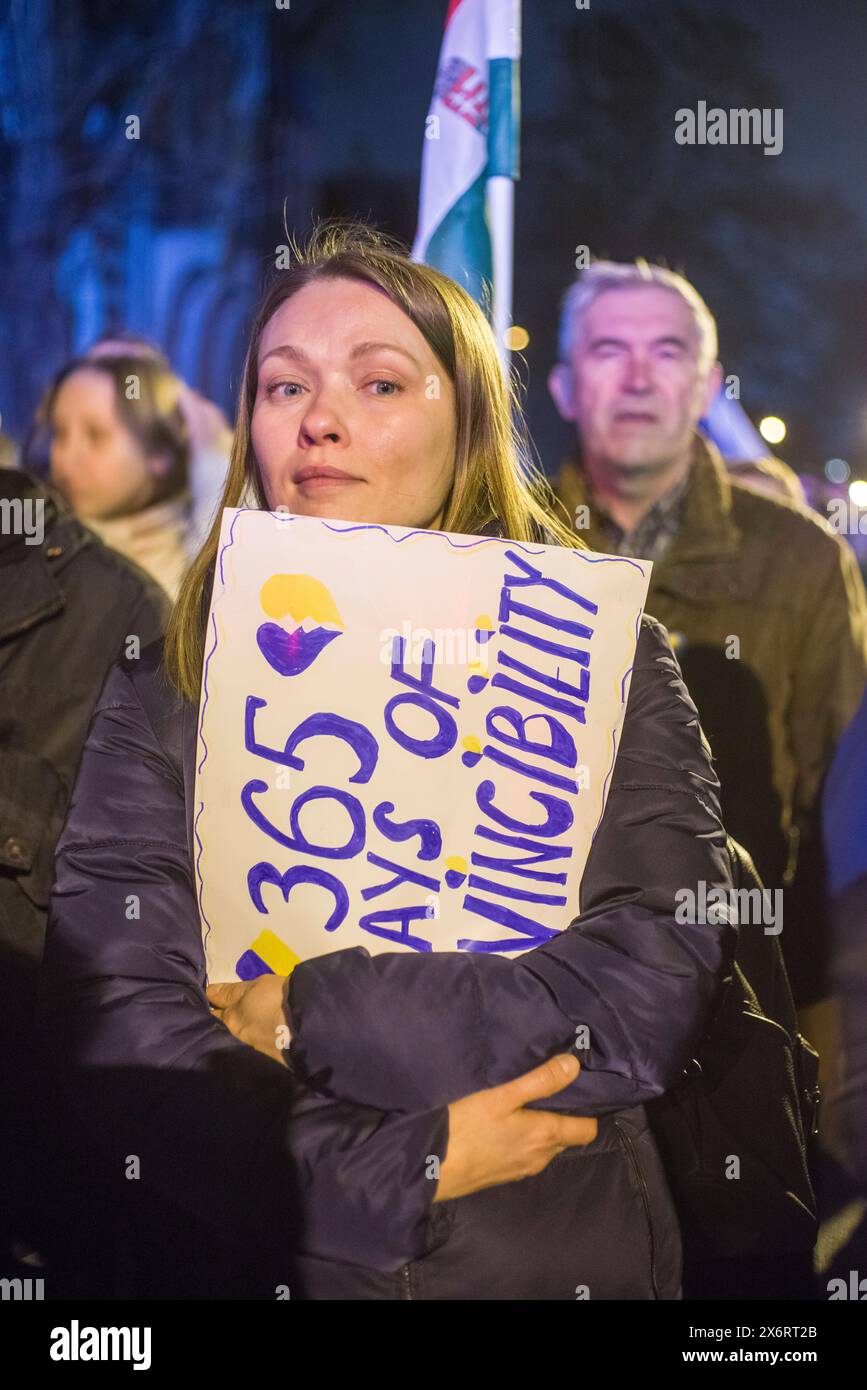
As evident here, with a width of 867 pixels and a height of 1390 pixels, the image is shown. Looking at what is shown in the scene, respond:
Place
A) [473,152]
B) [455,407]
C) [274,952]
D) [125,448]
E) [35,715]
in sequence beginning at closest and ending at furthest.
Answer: [274,952] < [455,407] < [35,715] < [473,152] < [125,448]

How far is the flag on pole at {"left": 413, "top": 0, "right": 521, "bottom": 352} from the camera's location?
2732mm

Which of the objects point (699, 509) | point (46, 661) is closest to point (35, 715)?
point (46, 661)

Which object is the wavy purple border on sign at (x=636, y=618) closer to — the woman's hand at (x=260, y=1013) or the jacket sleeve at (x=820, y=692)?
the woman's hand at (x=260, y=1013)

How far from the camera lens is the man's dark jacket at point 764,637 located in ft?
9.05

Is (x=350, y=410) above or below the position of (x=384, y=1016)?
above

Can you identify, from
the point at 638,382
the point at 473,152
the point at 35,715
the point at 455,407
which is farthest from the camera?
the point at 638,382

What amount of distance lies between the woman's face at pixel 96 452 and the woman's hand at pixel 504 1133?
2.13 m

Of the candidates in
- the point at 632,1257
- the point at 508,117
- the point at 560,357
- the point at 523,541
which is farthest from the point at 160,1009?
the point at 508,117

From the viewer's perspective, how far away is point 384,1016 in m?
1.59

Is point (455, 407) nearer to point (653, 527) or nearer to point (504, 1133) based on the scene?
point (504, 1133)

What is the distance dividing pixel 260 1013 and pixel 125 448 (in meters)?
2.04

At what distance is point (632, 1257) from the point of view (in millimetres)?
1662

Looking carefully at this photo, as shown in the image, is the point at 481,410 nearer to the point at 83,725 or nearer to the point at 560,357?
the point at 83,725

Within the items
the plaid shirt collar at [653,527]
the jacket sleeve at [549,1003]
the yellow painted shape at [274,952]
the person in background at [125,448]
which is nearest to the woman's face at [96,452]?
the person in background at [125,448]
